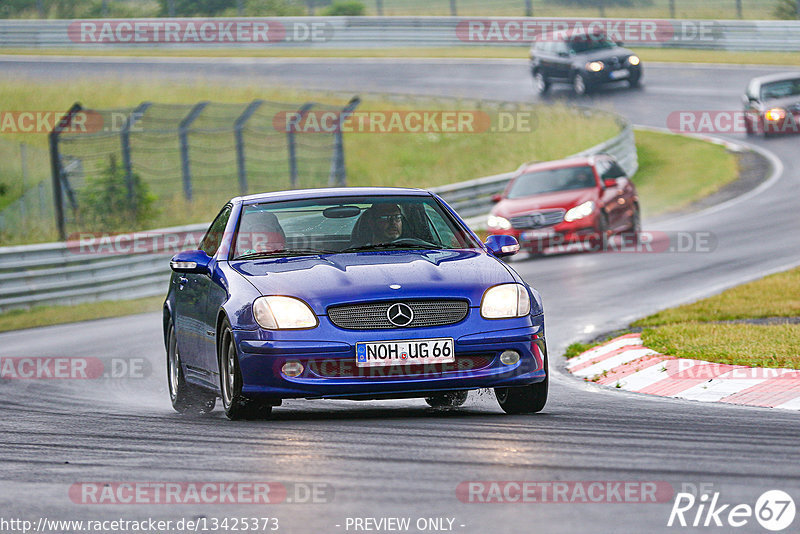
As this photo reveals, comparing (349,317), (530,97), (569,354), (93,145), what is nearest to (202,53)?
(530,97)

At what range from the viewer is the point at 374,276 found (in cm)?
823

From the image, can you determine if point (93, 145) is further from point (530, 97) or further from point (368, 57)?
point (368, 57)

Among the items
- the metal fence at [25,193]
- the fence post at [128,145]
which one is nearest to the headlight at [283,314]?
the fence post at [128,145]

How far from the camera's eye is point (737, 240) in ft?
75.6

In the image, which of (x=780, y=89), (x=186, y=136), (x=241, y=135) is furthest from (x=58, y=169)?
(x=780, y=89)

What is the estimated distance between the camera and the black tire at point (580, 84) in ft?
135

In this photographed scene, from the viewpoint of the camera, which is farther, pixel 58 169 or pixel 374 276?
pixel 58 169

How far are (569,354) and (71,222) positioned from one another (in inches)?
595

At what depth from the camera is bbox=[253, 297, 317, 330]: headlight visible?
8047 millimetres

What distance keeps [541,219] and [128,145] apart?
7.13 meters

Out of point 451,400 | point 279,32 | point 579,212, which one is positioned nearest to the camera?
point 451,400

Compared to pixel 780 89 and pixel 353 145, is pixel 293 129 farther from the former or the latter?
pixel 780 89

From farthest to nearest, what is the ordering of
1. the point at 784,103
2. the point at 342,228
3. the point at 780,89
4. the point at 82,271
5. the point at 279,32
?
the point at 279,32
the point at 784,103
the point at 780,89
the point at 82,271
the point at 342,228

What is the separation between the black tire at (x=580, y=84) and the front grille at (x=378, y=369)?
33.8 meters
